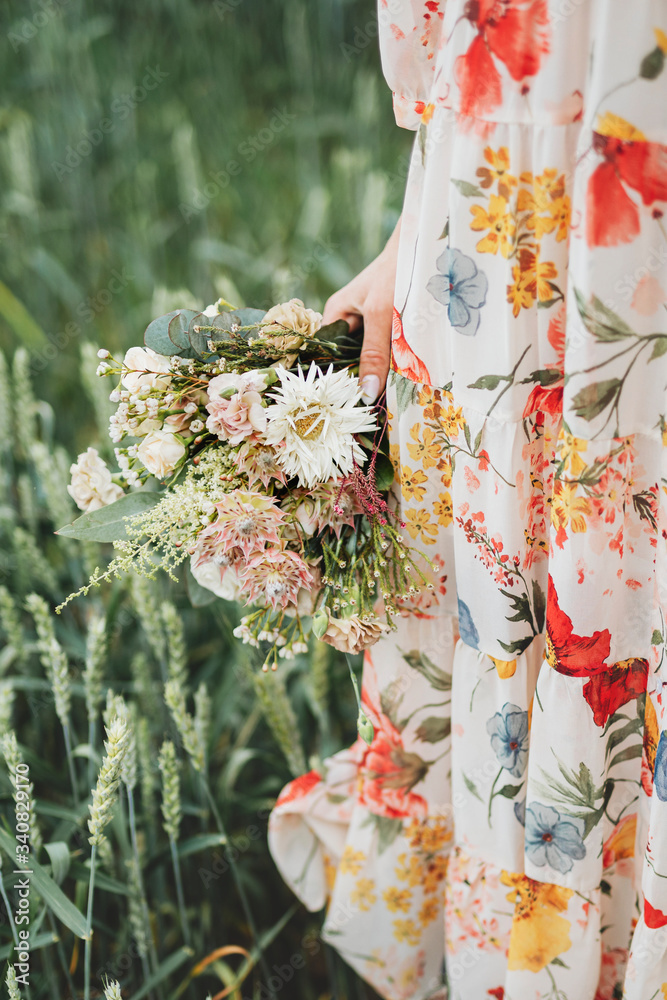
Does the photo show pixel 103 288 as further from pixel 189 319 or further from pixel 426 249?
pixel 426 249

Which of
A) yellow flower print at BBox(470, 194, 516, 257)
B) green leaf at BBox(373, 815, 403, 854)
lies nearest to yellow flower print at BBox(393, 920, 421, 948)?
green leaf at BBox(373, 815, 403, 854)

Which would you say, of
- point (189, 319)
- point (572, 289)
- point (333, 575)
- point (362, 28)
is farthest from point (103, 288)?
point (572, 289)

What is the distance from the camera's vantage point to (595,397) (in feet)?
1.75

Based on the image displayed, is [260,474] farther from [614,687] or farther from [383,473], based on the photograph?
[614,687]

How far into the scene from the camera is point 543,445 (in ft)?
2.07

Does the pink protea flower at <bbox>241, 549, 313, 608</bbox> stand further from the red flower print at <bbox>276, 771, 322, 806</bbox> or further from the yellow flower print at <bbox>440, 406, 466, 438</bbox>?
the red flower print at <bbox>276, 771, 322, 806</bbox>

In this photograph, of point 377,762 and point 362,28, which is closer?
point 377,762

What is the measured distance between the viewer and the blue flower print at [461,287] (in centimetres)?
57

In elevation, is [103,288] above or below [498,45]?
below

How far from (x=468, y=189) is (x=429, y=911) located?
0.86 m

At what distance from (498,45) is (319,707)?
2.70ft

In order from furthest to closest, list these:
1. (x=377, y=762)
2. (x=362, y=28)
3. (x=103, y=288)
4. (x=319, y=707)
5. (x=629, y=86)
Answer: (x=362, y=28) → (x=103, y=288) → (x=319, y=707) → (x=377, y=762) → (x=629, y=86)

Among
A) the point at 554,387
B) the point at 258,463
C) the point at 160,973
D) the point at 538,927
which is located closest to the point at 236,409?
the point at 258,463

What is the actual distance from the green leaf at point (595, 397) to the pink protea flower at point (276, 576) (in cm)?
27
